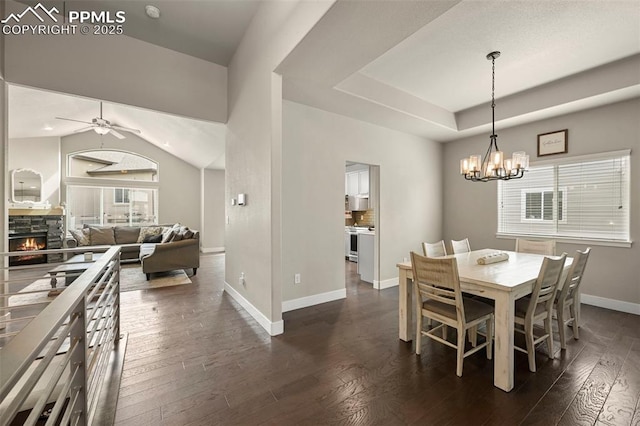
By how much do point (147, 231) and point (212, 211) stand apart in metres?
2.02

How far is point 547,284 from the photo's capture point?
2.16m

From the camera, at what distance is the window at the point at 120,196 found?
8.06 metres

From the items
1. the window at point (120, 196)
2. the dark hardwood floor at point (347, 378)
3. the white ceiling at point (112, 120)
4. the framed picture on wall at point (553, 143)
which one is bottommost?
the dark hardwood floor at point (347, 378)

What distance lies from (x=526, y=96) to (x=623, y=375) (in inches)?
138

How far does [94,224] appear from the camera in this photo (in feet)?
25.4

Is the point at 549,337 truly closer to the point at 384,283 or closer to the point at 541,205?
the point at 384,283

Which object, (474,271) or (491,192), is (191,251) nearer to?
(474,271)

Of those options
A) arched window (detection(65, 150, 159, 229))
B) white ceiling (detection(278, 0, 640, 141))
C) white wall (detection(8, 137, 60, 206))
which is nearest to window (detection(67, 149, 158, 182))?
arched window (detection(65, 150, 159, 229))

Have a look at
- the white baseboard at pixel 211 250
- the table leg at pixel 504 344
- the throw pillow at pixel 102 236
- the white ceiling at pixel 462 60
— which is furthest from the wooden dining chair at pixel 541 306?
the throw pillow at pixel 102 236

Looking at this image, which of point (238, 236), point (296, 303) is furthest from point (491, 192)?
point (238, 236)

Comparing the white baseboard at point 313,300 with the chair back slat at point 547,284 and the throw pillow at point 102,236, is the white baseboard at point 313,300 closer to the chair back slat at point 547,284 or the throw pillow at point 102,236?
the chair back slat at point 547,284

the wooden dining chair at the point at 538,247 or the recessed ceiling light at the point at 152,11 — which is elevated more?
the recessed ceiling light at the point at 152,11

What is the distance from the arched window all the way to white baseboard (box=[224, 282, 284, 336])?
20.6 ft

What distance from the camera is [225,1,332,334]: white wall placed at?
2563mm
